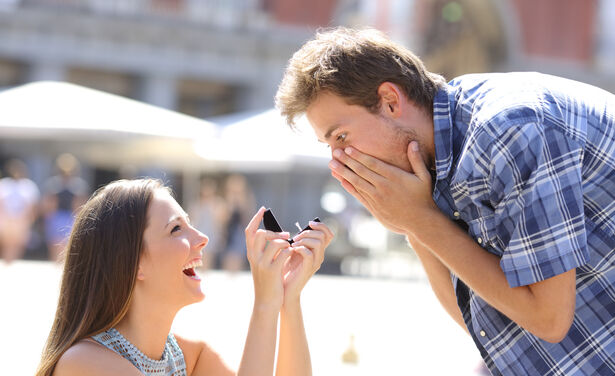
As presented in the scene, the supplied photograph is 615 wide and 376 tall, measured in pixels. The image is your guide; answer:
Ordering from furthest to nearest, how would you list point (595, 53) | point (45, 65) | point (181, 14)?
1. point (595, 53)
2. point (181, 14)
3. point (45, 65)

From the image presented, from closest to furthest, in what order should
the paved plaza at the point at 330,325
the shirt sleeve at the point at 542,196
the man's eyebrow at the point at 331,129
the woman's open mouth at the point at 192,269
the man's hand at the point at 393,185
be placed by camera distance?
1. the shirt sleeve at the point at 542,196
2. the man's hand at the point at 393,185
3. the man's eyebrow at the point at 331,129
4. the woman's open mouth at the point at 192,269
5. the paved plaza at the point at 330,325

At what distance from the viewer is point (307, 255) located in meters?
2.41

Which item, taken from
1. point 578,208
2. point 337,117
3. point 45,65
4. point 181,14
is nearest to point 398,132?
point 337,117

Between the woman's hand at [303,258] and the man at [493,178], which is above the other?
the man at [493,178]

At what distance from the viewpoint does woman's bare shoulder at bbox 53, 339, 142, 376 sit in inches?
87.5

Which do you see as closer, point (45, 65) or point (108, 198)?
point (108, 198)

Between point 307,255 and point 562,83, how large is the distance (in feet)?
2.98

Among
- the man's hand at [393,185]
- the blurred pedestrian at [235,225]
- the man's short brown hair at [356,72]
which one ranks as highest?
the man's short brown hair at [356,72]

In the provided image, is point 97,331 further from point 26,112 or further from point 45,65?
point 45,65

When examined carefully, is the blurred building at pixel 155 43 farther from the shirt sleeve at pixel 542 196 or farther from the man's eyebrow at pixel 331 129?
the shirt sleeve at pixel 542 196

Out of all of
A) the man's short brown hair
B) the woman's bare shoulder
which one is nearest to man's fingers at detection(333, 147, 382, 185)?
the man's short brown hair

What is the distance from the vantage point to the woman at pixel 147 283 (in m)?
2.29

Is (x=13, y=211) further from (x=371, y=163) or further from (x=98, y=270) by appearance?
(x=371, y=163)

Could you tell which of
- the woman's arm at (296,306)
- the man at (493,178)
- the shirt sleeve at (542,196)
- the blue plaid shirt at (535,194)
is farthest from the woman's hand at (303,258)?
the shirt sleeve at (542,196)
